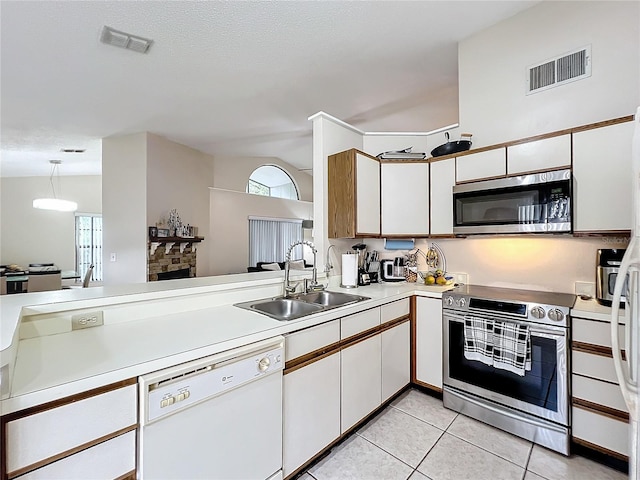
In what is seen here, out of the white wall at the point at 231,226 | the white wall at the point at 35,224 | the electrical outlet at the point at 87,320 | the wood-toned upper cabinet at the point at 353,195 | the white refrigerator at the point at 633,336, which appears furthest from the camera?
the white wall at the point at 35,224

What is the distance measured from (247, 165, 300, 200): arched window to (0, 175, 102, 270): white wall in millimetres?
3991

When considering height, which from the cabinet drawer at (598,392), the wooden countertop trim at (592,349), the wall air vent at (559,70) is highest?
the wall air vent at (559,70)

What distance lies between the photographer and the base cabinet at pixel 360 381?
6.06 ft

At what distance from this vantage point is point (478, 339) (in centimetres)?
205

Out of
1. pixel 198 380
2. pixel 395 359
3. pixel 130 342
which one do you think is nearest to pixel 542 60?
pixel 395 359

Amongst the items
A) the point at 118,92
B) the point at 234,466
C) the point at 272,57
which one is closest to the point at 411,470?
the point at 234,466

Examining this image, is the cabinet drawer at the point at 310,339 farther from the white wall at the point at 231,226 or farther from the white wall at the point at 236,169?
the white wall at the point at 236,169

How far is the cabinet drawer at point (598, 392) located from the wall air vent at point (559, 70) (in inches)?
81.5

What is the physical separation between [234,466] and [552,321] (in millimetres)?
1937

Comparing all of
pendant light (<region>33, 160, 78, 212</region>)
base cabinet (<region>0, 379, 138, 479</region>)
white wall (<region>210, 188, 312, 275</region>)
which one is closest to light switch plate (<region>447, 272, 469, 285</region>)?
base cabinet (<region>0, 379, 138, 479</region>)

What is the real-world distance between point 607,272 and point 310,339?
1.91 m

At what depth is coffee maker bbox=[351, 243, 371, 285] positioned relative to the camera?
2783 mm

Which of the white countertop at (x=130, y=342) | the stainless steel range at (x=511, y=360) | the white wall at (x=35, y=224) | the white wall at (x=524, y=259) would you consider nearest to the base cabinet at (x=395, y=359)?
the stainless steel range at (x=511, y=360)

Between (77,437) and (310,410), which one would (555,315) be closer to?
(310,410)
